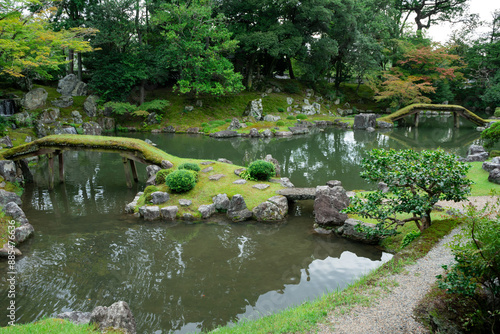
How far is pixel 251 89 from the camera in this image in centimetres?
4353

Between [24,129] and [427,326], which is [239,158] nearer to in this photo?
[24,129]

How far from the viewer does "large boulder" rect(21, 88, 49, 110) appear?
32.0 meters

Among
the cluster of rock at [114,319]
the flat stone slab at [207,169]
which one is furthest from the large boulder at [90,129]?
the cluster of rock at [114,319]

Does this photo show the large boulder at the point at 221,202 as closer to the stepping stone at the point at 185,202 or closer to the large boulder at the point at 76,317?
the stepping stone at the point at 185,202

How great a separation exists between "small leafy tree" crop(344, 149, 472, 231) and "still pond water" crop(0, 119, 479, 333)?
6.65ft

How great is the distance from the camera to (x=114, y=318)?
18.4 ft

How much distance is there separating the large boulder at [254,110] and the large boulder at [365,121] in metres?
11.5

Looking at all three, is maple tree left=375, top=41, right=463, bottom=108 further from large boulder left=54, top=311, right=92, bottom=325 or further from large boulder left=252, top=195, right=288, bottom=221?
large boulder left=54, top=311, right=92, bottom=325

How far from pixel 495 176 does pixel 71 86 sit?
41.2 meters

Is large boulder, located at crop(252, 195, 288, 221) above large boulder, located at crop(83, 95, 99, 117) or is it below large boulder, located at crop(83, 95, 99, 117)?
below

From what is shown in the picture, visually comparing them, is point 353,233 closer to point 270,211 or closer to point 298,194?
point 298,194

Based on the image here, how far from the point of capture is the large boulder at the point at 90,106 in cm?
3519

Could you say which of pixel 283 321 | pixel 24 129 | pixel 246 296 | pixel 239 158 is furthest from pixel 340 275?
pixel 24 129

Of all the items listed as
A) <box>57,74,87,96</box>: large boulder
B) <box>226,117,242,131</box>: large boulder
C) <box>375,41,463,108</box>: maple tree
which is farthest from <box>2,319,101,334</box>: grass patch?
<box>375,41,463,108</box>: maple tree
